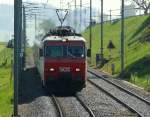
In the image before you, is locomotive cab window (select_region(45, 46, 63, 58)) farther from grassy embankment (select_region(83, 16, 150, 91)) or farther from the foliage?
the foliage

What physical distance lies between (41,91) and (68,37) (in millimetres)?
3860

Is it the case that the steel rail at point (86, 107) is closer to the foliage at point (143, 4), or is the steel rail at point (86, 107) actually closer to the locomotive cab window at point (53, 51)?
the locomotive cab window at point (53, 51)

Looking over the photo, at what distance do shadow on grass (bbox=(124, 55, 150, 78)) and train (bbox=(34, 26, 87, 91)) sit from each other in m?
12.5

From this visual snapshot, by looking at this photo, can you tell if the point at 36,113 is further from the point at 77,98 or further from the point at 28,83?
the point at 28,83

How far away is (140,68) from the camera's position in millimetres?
45000

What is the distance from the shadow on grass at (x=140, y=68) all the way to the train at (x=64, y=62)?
12.5m

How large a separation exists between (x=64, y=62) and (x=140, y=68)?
16.4 meters

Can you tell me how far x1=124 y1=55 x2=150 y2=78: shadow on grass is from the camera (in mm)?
42531

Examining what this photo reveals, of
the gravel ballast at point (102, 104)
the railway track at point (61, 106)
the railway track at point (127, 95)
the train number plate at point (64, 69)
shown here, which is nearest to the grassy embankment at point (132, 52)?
the railway track at point (127, 95)

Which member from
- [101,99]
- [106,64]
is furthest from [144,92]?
[106,64]

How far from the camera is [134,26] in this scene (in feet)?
296

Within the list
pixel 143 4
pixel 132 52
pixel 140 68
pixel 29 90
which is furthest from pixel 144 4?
pixel 29 90

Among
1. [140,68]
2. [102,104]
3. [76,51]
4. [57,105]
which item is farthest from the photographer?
[140,68]

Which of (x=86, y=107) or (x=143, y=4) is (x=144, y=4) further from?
(x=86, y=107)
